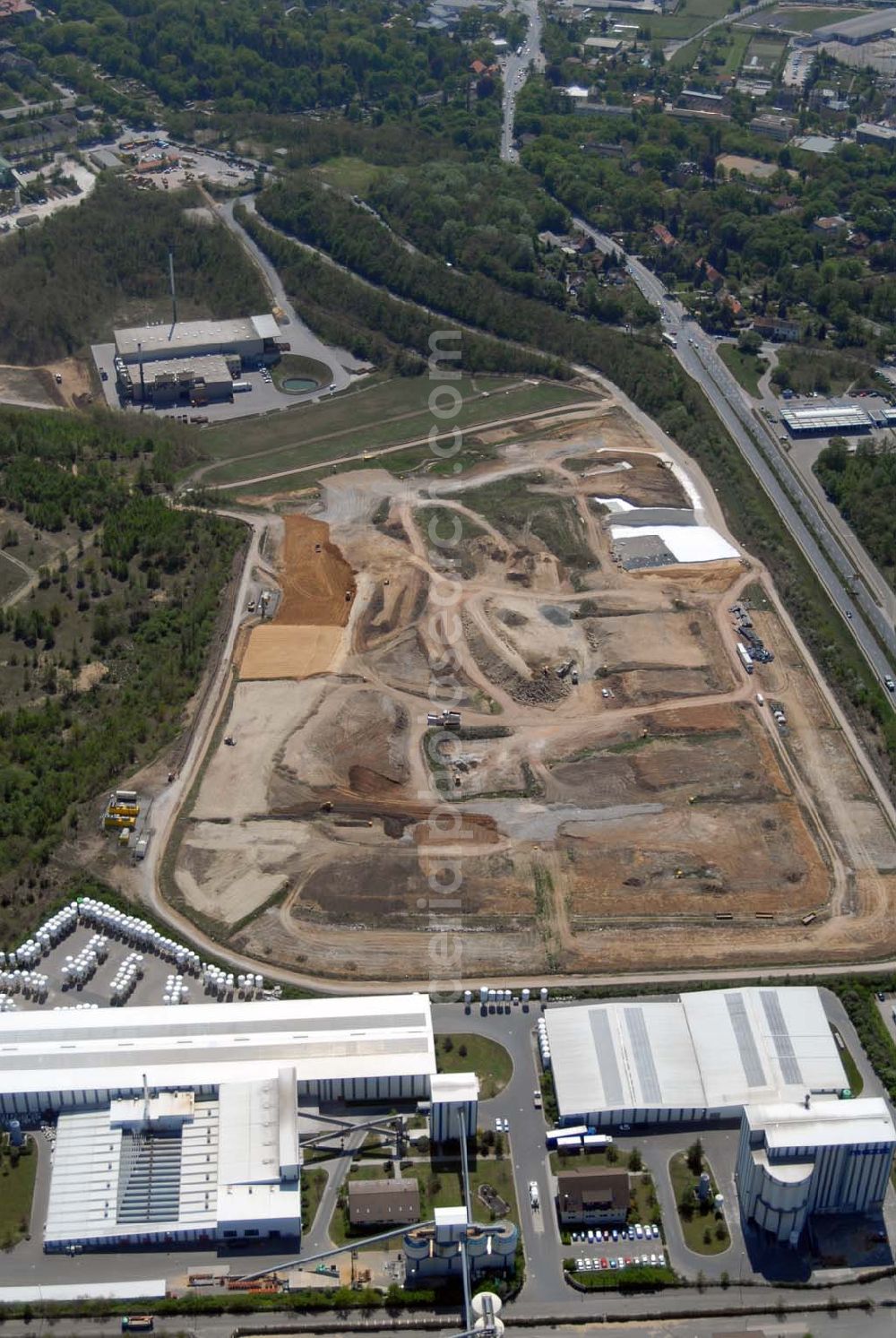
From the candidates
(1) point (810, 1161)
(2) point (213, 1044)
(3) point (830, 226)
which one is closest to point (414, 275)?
(3) point (830, 226)

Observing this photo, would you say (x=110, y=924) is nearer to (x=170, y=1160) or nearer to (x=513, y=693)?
(x=170, y=1160)

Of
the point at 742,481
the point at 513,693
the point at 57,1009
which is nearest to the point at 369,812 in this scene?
the point at 513,693

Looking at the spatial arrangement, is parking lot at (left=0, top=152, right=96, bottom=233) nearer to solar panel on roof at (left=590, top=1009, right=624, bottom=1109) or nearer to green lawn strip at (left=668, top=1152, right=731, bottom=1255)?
solar panel on roof at (left=590, top=1009, right=624, bottom=1109)

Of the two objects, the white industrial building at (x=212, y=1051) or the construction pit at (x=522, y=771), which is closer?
the white industrial building at (x=212, y=1051)

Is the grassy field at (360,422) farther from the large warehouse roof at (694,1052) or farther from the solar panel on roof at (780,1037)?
the solar panel on roof at (780,1037)

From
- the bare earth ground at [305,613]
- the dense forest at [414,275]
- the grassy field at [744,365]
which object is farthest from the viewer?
the dense forest at [414,275]

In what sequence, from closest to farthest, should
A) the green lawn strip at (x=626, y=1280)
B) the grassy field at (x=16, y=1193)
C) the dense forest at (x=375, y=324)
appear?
the green lawn strip at (x=626, y=1280)
the grassy field at (x=16, y=1193)
the dense forest at (x=375, y=324)

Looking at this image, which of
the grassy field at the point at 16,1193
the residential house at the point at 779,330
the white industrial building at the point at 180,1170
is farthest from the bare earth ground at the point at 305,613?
the residential house at the point at 779,330

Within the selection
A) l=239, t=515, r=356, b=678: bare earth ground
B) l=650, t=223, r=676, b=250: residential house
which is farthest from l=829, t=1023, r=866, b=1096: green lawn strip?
l=650, t=223, r=676, b=250: residential house
